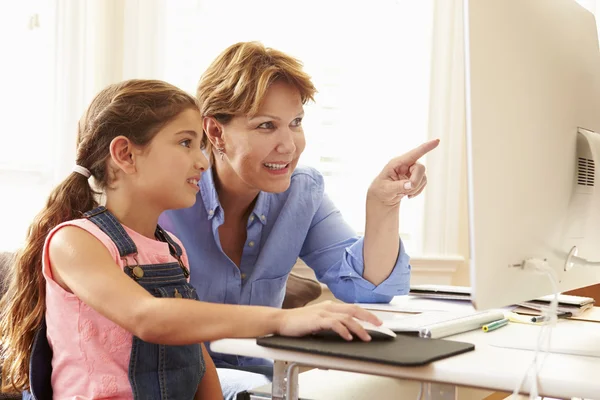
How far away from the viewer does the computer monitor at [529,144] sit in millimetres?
951

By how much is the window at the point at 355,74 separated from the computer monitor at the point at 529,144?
1.81m

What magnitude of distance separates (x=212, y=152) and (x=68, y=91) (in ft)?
3.87

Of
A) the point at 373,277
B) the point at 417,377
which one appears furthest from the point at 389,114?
the point at 417,377

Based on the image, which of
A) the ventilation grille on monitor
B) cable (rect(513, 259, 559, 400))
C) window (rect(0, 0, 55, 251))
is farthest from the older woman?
window (rect(0, 0, 55, 251))

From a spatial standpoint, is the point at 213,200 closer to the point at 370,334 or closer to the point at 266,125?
the point at 266,125

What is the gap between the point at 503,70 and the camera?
3.35 feet

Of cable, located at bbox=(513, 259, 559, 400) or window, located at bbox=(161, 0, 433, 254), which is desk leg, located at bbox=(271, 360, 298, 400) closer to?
cable, located at bbox=(513, 259, 559, 400)

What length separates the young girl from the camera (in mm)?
1112

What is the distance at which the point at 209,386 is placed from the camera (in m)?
1.43

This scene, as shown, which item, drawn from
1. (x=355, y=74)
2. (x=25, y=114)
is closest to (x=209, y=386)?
(x=25, y=114)

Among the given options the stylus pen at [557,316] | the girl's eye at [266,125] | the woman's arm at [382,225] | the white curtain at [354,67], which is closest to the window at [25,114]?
the white curtain at [354,67]

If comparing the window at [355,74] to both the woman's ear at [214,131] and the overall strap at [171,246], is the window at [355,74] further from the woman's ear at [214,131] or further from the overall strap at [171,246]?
the overall strap at [171,246]

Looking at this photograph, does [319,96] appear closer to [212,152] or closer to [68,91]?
[68,91]

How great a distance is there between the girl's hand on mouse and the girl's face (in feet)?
1.56
